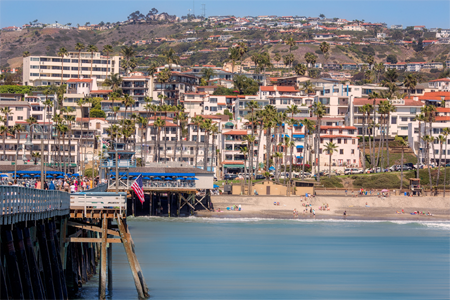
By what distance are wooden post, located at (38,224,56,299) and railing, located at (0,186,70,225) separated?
29.9 inches

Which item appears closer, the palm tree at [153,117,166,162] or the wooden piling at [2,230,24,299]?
the wooden piling at [2,230,24,299]

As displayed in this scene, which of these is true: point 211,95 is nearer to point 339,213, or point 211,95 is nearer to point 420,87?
point 420,87

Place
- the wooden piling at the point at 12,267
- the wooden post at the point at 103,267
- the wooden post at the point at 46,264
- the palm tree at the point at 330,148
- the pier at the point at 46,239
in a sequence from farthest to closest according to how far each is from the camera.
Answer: the palm tree at the point at 330,148 → the wooden post at the point at 103,267 → the wooden post at the point at 46,264 → the pier at the point at 46,239 → the wooden piling at the point at 12,267

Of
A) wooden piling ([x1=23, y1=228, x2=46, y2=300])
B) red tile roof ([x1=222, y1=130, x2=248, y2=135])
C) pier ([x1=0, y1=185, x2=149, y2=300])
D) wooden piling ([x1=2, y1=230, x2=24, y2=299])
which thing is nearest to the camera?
wooden piling ([x1=2, y1=230, x2=24, y2=299])

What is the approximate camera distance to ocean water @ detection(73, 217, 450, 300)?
121 ft

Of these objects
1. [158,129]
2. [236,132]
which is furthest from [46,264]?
[236,132]

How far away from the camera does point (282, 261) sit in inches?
1917

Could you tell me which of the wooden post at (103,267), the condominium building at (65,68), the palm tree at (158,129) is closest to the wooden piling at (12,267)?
the wooden post at (103,267)

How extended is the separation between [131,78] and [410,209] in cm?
9381

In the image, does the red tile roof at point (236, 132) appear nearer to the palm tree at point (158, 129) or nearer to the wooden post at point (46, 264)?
the palm tree at point (158, 129)

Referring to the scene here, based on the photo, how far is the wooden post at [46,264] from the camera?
2495 centimetres

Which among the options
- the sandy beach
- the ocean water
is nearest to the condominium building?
the sandy beach

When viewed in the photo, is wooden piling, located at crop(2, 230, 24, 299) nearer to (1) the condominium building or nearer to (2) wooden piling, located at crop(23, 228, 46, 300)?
(2) wooden piling, located at crop(23, 228, 46, 300)

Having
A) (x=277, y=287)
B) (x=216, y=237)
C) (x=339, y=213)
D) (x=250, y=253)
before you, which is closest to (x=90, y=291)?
(x=277, y=287)
